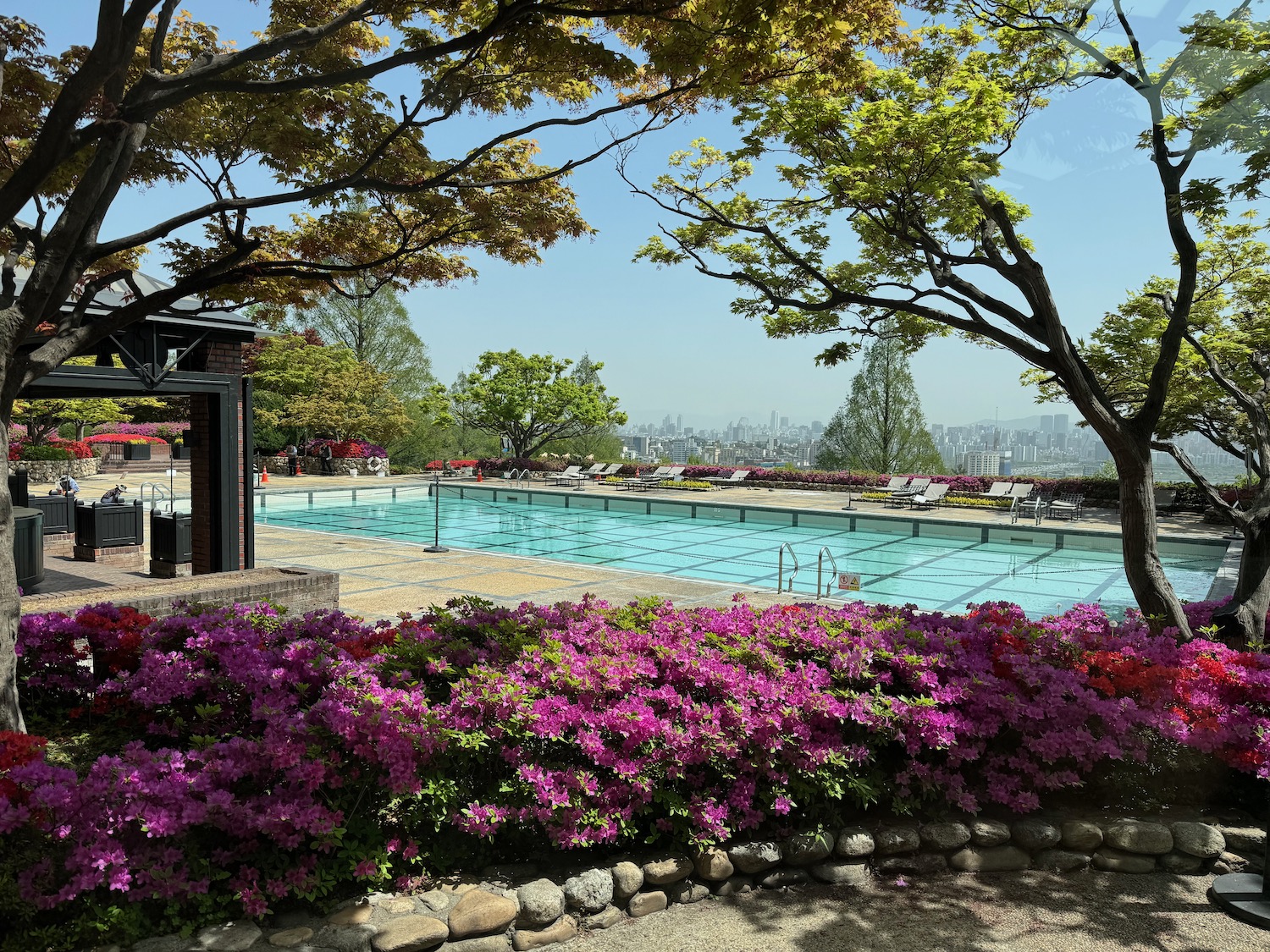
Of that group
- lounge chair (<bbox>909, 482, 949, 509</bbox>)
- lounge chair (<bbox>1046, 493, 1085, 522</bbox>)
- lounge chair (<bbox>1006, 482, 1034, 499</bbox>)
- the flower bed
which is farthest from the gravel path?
lounge chair (<bbox>1006, 482, 1034, 499</bbox>)

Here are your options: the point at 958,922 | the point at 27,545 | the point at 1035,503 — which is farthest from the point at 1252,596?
the point at 1035,503

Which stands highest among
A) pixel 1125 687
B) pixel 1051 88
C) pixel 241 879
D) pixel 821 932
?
pixel 1051 88

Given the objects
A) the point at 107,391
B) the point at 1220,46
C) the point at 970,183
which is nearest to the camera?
the point at 1220,46

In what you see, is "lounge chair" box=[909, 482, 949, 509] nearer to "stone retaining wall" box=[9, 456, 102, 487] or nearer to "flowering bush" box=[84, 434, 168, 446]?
"flowering bush" box=[84, 434, 168, 446]

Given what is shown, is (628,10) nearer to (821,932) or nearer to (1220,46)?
(1220,46)

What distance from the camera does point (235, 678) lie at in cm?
406

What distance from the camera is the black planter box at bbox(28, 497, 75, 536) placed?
12312 mm

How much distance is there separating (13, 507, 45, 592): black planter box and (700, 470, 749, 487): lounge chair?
2342 centimetres

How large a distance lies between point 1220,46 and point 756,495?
70.5 ft

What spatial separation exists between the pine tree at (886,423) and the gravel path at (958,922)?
3438 cm

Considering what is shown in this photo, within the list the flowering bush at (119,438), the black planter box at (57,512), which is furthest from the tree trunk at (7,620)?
the flowering bush at (119,438)

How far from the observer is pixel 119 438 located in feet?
71.3

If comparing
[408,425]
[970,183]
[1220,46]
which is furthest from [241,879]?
[408,425]

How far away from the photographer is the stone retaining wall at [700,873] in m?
2.96
